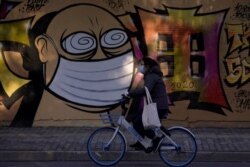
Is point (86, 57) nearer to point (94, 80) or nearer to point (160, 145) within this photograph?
point (94, 80)

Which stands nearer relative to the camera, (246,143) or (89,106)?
(246,143)

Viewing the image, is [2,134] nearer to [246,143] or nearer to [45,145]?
[45,145]

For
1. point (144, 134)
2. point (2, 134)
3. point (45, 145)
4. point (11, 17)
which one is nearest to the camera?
point (144, 134)

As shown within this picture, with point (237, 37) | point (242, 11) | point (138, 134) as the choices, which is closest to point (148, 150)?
point (138, 134)

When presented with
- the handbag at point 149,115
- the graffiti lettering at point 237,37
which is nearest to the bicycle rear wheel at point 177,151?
the handbag at point 149,115

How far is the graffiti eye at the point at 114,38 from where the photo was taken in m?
13.4

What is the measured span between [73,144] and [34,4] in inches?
145

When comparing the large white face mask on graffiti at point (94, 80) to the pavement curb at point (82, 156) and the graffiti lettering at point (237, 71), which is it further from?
the pavement curb at point (82, 156)

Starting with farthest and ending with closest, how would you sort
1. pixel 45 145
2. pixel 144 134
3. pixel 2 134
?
1. pixel 2 134
2. pixel 45 145
3. pixel 144 134

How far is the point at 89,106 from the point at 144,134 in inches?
141

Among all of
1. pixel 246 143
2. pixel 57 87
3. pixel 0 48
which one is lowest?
pixel 246 143

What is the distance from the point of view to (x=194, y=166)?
33.7 feet

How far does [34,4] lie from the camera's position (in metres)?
13.5

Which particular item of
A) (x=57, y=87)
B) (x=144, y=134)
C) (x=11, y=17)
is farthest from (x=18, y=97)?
(x=144, y=134)
